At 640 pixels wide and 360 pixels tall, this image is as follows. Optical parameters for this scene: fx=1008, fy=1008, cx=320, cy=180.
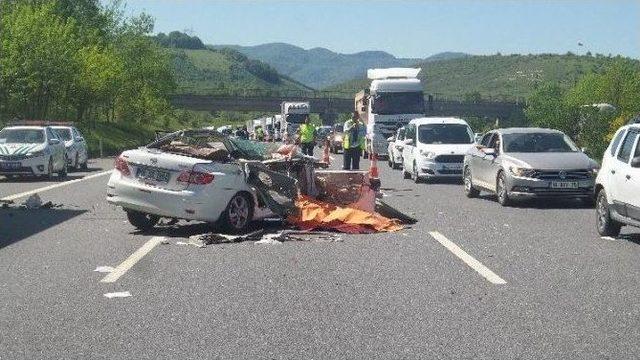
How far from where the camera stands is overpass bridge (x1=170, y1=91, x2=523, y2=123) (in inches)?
5005

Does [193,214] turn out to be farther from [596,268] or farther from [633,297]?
[633,297]

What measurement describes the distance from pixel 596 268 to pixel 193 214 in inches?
221

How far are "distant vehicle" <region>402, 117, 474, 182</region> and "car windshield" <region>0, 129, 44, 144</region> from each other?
10824mm

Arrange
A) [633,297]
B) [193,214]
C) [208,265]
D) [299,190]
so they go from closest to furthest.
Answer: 1. [633,297]
2. [208,265]
3. [193,214]
4. [299,190]

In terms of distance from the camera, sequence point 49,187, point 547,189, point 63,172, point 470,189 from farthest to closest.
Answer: point 63,172 < point 49,187 < point 470,189 < point 547,189

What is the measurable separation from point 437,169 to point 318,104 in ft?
362

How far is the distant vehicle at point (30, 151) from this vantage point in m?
28.2

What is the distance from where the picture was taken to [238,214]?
14.4m

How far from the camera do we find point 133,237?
1412 cm

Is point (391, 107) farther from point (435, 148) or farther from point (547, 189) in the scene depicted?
point (547, 189)

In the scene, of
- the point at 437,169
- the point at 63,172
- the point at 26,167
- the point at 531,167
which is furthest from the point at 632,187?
the point at 63,172

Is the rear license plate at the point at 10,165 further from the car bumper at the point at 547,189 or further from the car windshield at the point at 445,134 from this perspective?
the car bumper at the point at 547,189

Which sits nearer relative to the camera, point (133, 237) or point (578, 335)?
point (578, 335)

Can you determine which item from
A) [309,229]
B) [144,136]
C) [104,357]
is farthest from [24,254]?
[144,136]
